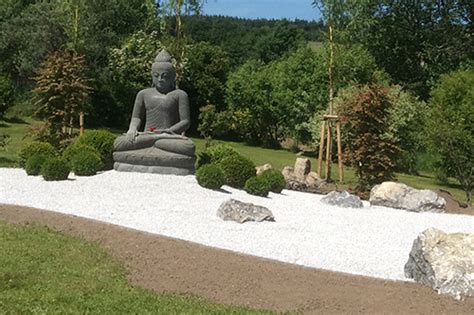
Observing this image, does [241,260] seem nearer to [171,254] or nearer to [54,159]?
[171,254]

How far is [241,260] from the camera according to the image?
9344mm

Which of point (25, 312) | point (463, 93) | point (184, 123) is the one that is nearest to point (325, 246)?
Answer: point (25, 312)

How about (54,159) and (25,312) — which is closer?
(25,312)

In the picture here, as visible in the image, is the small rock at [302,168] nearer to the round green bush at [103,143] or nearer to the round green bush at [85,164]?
the round green bush at [103,143]

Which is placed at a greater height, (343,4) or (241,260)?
(343,4)

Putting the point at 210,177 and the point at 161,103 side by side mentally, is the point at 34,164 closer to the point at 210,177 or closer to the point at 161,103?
the point at 161,103

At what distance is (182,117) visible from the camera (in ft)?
55.2

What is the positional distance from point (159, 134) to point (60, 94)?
5.39m


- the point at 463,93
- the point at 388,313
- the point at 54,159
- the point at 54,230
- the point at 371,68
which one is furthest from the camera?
the point at 371,68

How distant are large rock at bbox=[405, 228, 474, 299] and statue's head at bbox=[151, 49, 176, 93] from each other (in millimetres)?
9385

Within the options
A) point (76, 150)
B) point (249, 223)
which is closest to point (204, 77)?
point (76, 150)

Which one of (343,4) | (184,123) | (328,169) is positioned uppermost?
(343,4)

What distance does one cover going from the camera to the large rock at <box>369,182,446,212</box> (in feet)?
50.9

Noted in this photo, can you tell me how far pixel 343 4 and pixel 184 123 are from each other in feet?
29.5
